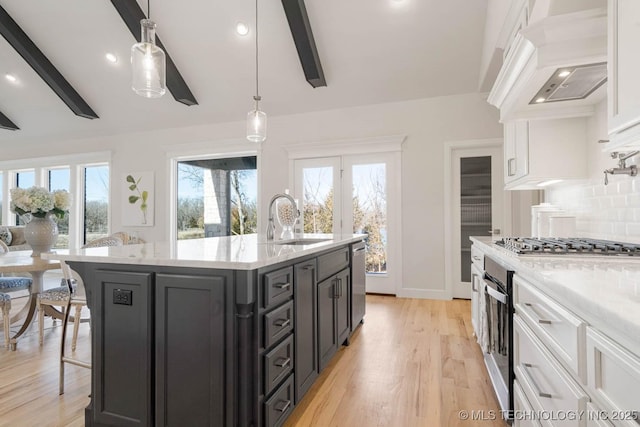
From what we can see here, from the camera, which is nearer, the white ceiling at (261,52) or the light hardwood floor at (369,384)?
the light hardwood floor at (369,384)

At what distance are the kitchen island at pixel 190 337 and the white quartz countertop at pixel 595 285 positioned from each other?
105cm

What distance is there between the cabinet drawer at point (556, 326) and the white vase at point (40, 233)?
3.90 m

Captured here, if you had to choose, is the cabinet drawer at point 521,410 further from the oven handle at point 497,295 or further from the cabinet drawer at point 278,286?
the cabinet drawer at point 278,286

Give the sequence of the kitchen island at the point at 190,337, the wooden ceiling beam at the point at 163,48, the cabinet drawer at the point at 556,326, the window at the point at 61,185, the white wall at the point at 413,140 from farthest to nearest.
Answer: the window at the point at 61,185 < the white wall at the point at 413,140 < the wooden ceiling beam at the point at 163,48 < the kitchen island at the point at 190,337 < the cabinet drawer at the point at 556,326

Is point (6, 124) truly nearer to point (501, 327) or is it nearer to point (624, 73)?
point (501, 327)

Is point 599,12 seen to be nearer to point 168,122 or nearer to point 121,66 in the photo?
point 121,66

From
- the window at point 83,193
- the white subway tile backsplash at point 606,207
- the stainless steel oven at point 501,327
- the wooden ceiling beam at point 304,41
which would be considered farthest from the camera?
the window at point 83,193

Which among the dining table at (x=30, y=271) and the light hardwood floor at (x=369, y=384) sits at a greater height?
the dining table at (x=30, y=271)

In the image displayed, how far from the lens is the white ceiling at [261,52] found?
3762 mm

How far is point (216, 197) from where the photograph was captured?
20.2 ft

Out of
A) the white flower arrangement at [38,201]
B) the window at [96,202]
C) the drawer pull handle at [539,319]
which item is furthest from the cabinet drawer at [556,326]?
the window at [96,202]

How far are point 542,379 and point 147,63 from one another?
8.57 ft

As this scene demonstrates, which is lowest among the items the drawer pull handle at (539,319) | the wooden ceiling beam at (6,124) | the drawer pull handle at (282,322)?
the drawer pull handle at (282,322)

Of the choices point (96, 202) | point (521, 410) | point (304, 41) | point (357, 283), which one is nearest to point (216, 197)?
point (96, 202)
